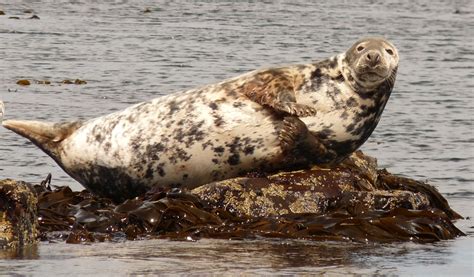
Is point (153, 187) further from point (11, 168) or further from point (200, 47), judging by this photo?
point (200, 47)

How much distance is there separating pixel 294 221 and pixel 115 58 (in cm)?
1212

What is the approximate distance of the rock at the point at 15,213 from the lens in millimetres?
7047

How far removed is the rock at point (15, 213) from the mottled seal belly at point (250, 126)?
1.56 metres

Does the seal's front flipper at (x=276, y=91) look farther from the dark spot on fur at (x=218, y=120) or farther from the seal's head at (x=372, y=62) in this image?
the seal's head at (x=372, y=62)

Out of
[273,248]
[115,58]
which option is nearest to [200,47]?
[115,58]

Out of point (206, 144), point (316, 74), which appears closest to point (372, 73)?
point (316, 74)

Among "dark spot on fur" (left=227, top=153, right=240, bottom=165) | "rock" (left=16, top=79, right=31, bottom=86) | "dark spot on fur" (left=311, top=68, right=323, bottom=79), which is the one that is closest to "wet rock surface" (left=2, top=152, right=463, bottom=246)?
"dark spot on fur" (left=227, top=153, right=240, bottom=165)

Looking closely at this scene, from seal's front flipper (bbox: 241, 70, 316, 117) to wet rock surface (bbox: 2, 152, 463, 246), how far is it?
0.38 meters

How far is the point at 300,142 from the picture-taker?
848 cm

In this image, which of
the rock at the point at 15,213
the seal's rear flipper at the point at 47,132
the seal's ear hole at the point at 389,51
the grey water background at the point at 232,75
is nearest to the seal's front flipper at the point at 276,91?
the seal's ear hole at the point at 389,51

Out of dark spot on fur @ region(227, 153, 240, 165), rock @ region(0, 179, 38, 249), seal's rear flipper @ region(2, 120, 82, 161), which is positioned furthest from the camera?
seal's rear flipper @ region(2, 120, 82, 161)

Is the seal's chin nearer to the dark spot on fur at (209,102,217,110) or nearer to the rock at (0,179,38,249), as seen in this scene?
the dark spot on fur at (209,102,217,110)

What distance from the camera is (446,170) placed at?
1057cm

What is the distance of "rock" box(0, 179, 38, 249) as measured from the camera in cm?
705
